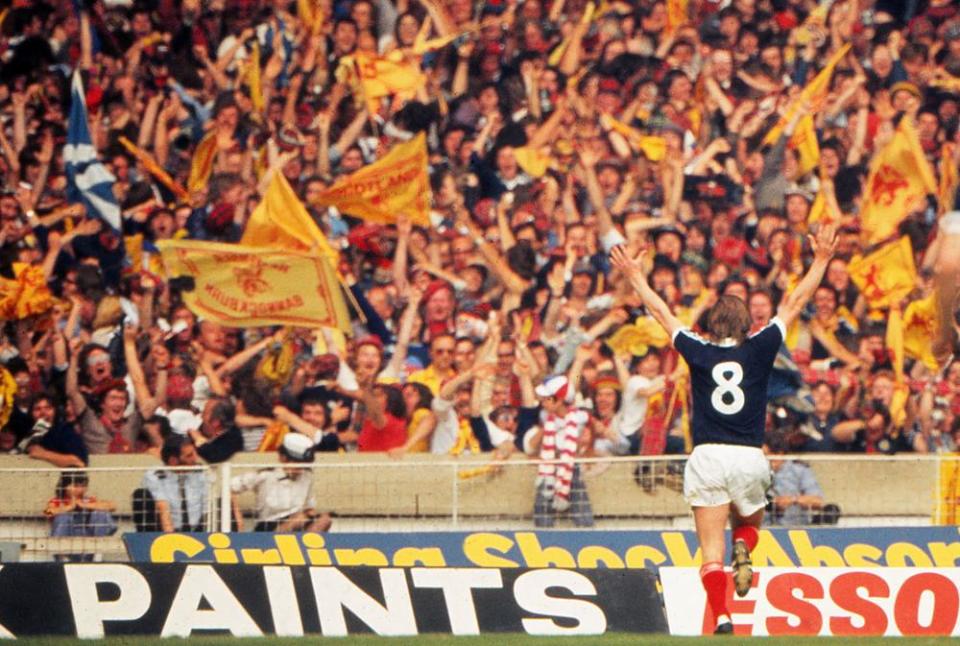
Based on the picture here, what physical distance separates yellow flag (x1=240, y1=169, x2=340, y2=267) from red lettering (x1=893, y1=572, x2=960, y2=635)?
6.85 meters

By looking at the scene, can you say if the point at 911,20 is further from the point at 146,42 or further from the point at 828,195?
the point at 146,42

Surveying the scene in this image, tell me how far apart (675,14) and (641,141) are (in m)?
1.93

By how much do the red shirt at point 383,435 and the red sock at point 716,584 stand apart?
6.04m

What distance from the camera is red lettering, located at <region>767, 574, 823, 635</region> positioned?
437 inches

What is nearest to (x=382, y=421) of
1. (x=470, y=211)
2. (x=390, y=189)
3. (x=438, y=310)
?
(x=438, y=310)

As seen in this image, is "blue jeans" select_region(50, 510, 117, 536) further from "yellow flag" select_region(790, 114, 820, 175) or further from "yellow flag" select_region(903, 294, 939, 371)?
"yellow flag" select_region(790, 114, 820, 175)

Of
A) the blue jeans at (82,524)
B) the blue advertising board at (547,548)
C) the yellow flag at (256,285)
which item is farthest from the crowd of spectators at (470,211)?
the blue advertising board at (547,548)

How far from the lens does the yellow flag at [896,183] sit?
16.6 meters

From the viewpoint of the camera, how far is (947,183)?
16.8 metres

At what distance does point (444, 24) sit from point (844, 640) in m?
10.7

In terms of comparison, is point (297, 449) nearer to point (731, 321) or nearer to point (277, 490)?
point (277, 490)

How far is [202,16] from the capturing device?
18.6 meters

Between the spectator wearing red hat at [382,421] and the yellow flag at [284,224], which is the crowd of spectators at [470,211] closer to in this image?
the spectator wearing red hat at [382,421]

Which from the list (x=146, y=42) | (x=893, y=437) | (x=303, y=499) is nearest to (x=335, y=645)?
(x=303, y=499)
